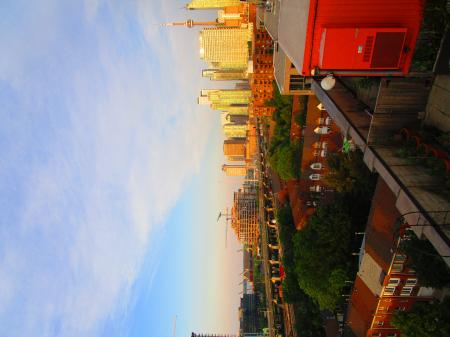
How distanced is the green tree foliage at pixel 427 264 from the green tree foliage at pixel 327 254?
351 inches

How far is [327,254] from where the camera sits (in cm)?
2727

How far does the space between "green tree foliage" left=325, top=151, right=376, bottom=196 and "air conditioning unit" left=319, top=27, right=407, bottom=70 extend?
38.7 feet

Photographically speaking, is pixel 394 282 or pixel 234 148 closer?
pixel 394 282

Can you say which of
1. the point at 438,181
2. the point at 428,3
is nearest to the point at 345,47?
the point at 428,3

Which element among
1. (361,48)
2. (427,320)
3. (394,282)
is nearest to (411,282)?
(394,282)

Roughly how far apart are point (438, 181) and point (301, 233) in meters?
18.2

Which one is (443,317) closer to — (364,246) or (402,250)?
(402,250)

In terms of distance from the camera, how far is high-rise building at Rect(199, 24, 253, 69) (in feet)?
373

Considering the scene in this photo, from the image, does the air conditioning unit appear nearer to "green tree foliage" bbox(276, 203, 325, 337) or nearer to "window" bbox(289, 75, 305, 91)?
"window" bbox(289, 75, 305, 91)

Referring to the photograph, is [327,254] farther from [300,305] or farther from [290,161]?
[290,161]

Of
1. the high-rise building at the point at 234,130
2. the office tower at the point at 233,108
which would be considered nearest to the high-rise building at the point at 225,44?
the office tower at the point at 233,108

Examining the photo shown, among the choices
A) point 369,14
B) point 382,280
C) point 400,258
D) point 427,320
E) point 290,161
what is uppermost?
point 290,161

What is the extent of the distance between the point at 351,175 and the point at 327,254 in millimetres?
7718

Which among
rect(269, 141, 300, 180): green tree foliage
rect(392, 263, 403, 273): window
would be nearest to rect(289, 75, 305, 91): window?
rect(269, 141, 300, 180): green tree foliage
